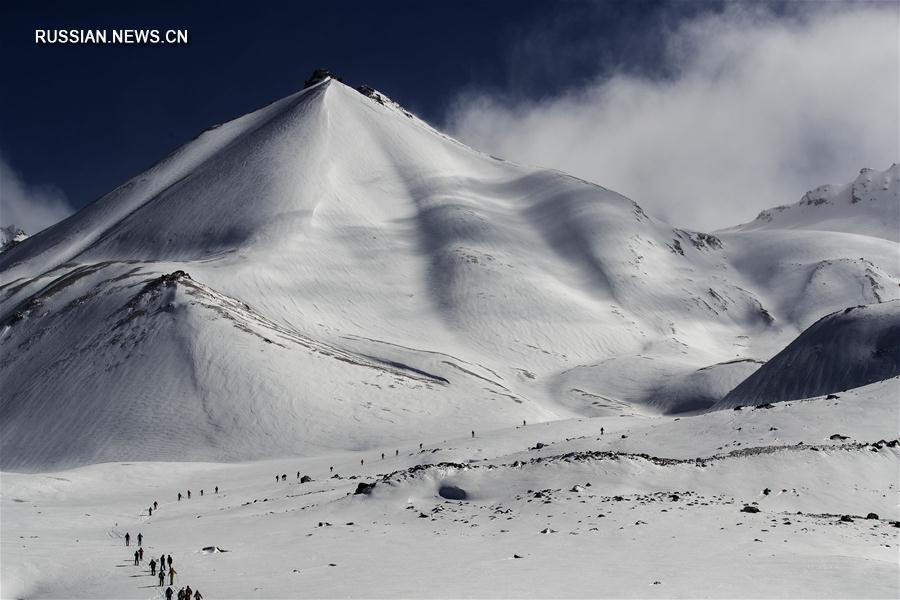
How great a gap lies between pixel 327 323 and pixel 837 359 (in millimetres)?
82360

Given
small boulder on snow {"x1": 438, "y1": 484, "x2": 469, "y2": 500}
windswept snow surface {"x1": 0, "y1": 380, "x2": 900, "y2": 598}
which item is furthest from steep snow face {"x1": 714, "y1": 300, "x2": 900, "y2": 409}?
small boulder on snow {"x1": 438, "y1": 484, "x2": 469, "y2": 500}

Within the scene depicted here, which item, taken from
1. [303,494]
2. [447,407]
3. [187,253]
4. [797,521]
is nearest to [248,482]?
[303,494]

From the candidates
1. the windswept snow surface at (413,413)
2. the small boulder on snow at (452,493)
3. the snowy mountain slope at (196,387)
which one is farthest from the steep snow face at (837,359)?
the small boulder on snow at (452,493)

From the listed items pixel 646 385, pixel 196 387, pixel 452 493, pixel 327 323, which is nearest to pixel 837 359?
pixel 452 493

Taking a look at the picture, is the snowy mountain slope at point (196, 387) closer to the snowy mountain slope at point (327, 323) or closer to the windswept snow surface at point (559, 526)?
the snowy mountain slope at point (327, 323)

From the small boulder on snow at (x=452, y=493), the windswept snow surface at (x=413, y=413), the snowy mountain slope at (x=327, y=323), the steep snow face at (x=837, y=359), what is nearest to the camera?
the windswept snow surface at (x=413, y=413)

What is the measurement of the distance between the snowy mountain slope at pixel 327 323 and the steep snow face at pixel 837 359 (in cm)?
3233

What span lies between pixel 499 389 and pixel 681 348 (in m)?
58.4

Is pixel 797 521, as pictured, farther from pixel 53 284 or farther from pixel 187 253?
pixel 187 253

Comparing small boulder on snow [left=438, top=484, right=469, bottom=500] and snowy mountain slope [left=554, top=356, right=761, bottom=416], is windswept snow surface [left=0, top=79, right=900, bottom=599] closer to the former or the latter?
small boulder on snow [left=438, top=484, right=469, bottom=500]

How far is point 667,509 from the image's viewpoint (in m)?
35.6

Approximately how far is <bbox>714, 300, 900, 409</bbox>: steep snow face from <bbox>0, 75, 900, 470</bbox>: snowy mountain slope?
1273 inches

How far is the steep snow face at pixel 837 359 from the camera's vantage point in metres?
72.2

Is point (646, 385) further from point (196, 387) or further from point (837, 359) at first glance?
point (196, 387)
